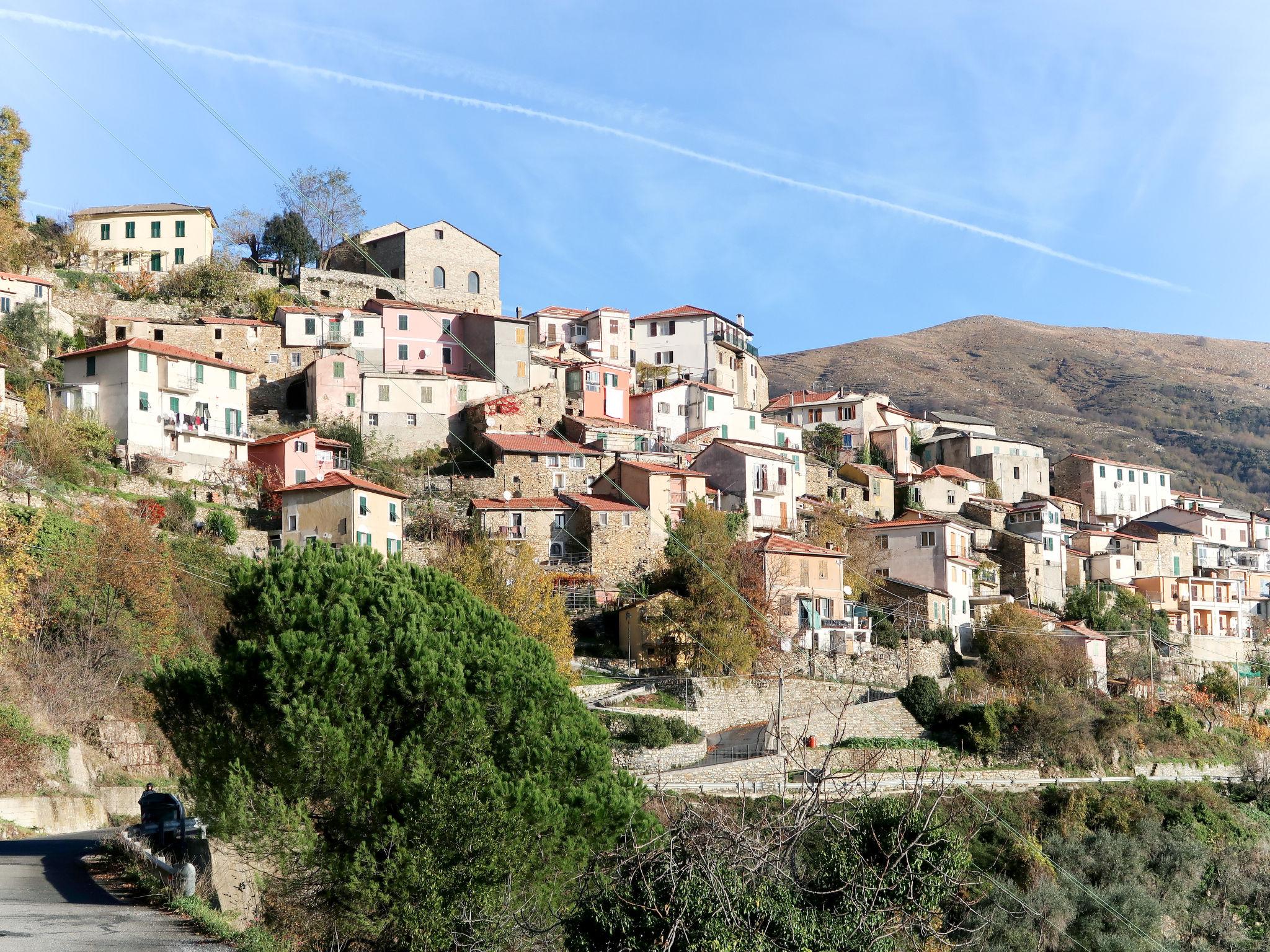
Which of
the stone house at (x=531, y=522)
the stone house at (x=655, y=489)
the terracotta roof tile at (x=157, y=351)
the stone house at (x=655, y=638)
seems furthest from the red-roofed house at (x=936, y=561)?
the terracotta roof tile at (x=157, y=351)

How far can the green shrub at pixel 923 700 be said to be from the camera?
161ft

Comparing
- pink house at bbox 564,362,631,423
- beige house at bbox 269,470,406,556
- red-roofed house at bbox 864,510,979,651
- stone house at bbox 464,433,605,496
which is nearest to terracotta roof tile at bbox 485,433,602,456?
stone house at bbox 464,433,605,496

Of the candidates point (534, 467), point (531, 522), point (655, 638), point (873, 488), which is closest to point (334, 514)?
point (531, 522)

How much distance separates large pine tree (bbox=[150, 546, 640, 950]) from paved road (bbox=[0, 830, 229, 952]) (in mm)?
1950

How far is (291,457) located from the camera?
56750 millimetres

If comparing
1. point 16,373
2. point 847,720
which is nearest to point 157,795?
point 847,720

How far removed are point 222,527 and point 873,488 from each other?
38148 mm

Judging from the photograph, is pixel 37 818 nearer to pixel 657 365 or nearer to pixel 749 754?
pixel 749 754

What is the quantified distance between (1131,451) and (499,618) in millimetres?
162876

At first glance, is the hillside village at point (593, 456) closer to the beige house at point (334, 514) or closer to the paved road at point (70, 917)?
the beige house at point (334, 514)

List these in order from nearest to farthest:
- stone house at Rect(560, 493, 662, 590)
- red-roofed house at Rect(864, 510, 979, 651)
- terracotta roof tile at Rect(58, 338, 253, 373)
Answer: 1. stone house at Rect(560, 493, 662, 590)
2. terracotta roof tile at Rect(58, 338, 253, 373)
3. red-roofed house at Rect(864, 510, 979, 651)

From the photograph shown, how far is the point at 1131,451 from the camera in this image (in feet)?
571

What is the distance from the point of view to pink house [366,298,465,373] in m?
69.9

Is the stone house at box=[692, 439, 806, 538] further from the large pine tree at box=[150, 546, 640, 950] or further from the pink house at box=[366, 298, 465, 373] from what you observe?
the large pine tree at box=[150, 546, 640, 950]
